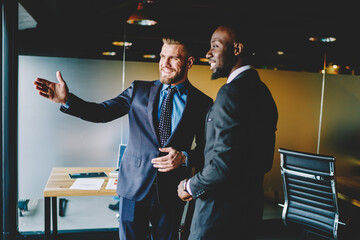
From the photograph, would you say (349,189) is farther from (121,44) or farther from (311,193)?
(121,44)

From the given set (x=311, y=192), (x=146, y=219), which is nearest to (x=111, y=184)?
(x=146, y=219)

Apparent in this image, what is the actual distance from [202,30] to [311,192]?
3106 millimetres

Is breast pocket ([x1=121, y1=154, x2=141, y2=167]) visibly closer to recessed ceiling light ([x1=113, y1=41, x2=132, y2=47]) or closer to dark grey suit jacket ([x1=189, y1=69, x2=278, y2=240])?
dark grey suit jacket ([x1=189, y1=69, x2=278, y2=240])

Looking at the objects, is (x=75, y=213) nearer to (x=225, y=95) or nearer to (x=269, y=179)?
(x=269, y=179)

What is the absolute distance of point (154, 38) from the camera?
11.8 feet

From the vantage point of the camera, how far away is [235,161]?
1.21 metres

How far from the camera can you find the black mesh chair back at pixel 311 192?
237cm

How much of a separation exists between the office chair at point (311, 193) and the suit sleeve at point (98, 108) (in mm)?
1563

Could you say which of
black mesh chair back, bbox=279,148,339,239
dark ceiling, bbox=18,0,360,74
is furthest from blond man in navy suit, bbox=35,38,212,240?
dark ceiling, bbox=18,0,360,74

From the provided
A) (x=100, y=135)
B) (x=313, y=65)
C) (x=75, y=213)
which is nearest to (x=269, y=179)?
(x=313, y=65)

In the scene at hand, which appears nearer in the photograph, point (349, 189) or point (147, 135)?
point (147, 135)

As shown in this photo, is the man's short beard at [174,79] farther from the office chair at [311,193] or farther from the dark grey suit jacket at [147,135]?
the office chair at [311,193]
